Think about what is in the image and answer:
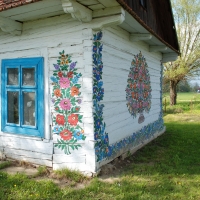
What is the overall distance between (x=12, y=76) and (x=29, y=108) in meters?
0.84

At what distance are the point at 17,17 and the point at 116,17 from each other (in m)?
1.96

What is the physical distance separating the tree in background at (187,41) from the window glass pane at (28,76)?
1595 cm

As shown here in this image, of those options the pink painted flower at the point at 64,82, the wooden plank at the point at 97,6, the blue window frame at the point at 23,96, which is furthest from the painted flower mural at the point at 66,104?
the wooden plank at the point at 97,6

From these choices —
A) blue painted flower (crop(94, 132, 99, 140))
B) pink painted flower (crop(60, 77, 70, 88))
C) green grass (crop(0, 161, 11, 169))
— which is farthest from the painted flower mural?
green grass (crop(0, 161, 11, 169))

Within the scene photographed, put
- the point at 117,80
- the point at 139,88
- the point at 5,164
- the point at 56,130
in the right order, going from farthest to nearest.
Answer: the point at 139,88 < the point at 117,80 < the point at 5,164 < the point at 56,130

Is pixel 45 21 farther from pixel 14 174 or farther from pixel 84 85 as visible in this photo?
pixel 14 174

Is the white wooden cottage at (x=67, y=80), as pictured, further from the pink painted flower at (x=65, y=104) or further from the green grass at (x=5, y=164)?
the green grass at (x=5, y=164)

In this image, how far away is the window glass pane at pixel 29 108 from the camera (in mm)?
5110

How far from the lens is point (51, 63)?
15.7ft

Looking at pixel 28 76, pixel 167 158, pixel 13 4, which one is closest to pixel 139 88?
pixel 167 158

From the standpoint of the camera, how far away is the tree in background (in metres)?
19.4

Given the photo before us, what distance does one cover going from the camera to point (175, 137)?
8.72 meters

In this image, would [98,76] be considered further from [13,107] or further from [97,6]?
[13,107]

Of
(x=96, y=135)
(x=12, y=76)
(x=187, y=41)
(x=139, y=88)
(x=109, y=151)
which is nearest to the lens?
(x=96, y=135)
